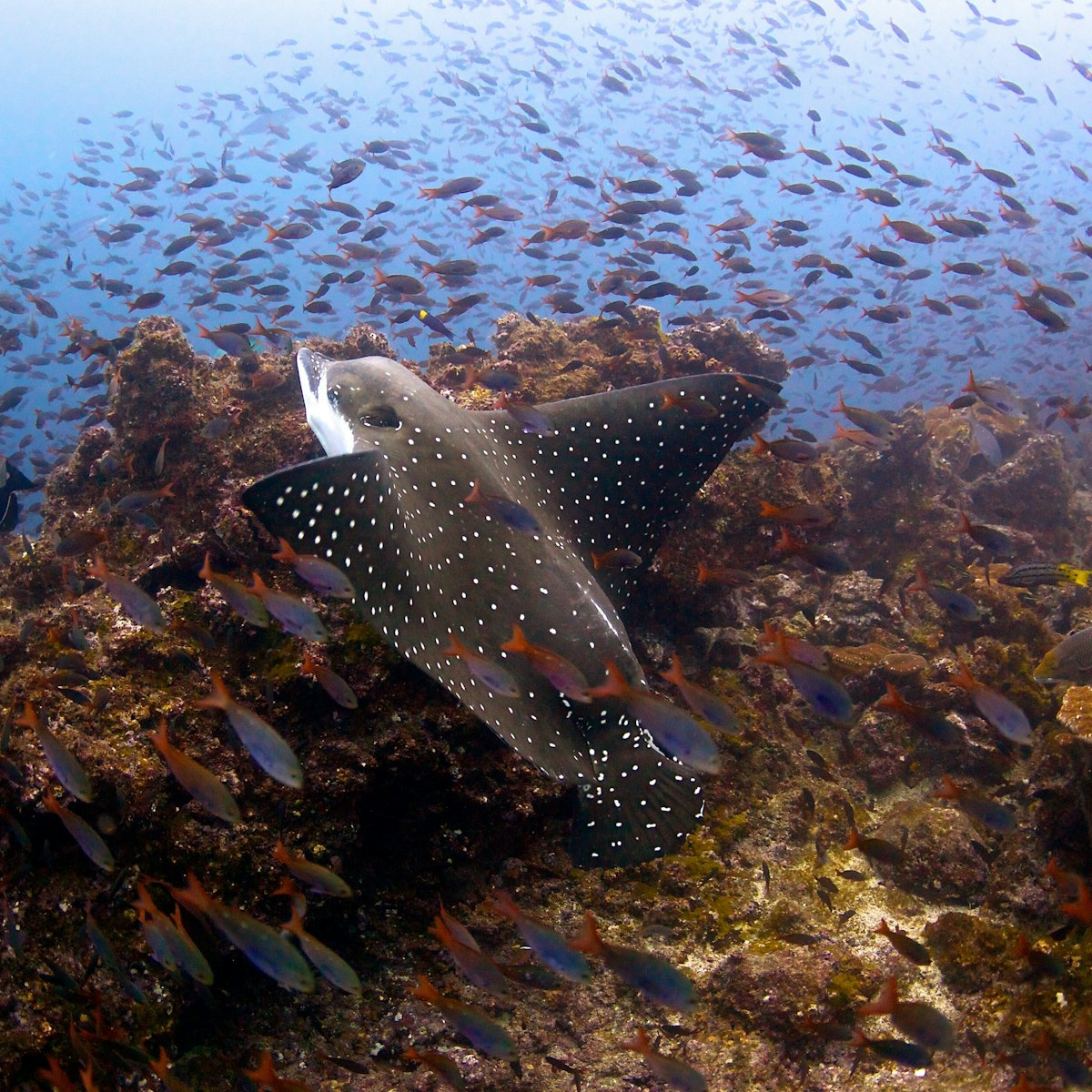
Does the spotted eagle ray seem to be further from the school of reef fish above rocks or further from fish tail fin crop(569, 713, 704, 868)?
the school of reef fish above rocks

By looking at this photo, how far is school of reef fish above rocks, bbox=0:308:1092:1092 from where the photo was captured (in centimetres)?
322

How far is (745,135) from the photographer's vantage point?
11977 millimetres

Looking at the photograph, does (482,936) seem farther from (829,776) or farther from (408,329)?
(408,329)

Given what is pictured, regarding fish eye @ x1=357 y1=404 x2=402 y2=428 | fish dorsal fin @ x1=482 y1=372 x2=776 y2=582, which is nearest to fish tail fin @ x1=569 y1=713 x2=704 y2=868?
fish dorsal fin @ x1=482 y1=372 x2=776 y2=582

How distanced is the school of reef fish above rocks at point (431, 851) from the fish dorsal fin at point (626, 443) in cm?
17

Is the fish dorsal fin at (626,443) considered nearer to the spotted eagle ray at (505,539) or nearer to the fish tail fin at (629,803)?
the spotted eagle ray at (505,539)

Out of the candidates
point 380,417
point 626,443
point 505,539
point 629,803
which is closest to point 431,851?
point 629,803

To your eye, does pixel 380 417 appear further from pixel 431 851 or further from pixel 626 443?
pixel 431 851

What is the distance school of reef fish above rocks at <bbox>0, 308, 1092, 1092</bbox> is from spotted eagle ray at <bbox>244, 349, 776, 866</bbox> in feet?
1.05

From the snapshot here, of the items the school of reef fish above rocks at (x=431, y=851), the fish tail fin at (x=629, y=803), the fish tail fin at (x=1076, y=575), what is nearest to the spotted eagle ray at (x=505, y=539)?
the fish tail fin at (x=629, y=803)

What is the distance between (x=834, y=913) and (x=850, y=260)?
4138 inches

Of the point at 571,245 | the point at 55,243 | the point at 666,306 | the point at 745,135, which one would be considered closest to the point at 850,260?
the point at 666,306

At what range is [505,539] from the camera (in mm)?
4258

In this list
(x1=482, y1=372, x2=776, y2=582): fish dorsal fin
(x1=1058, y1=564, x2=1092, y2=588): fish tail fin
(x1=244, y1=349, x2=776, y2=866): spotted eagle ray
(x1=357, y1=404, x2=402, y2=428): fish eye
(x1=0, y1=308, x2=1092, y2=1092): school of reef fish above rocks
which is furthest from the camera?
(x1=1058, y1=564, x2=1092, y2=588): fish tail fin
